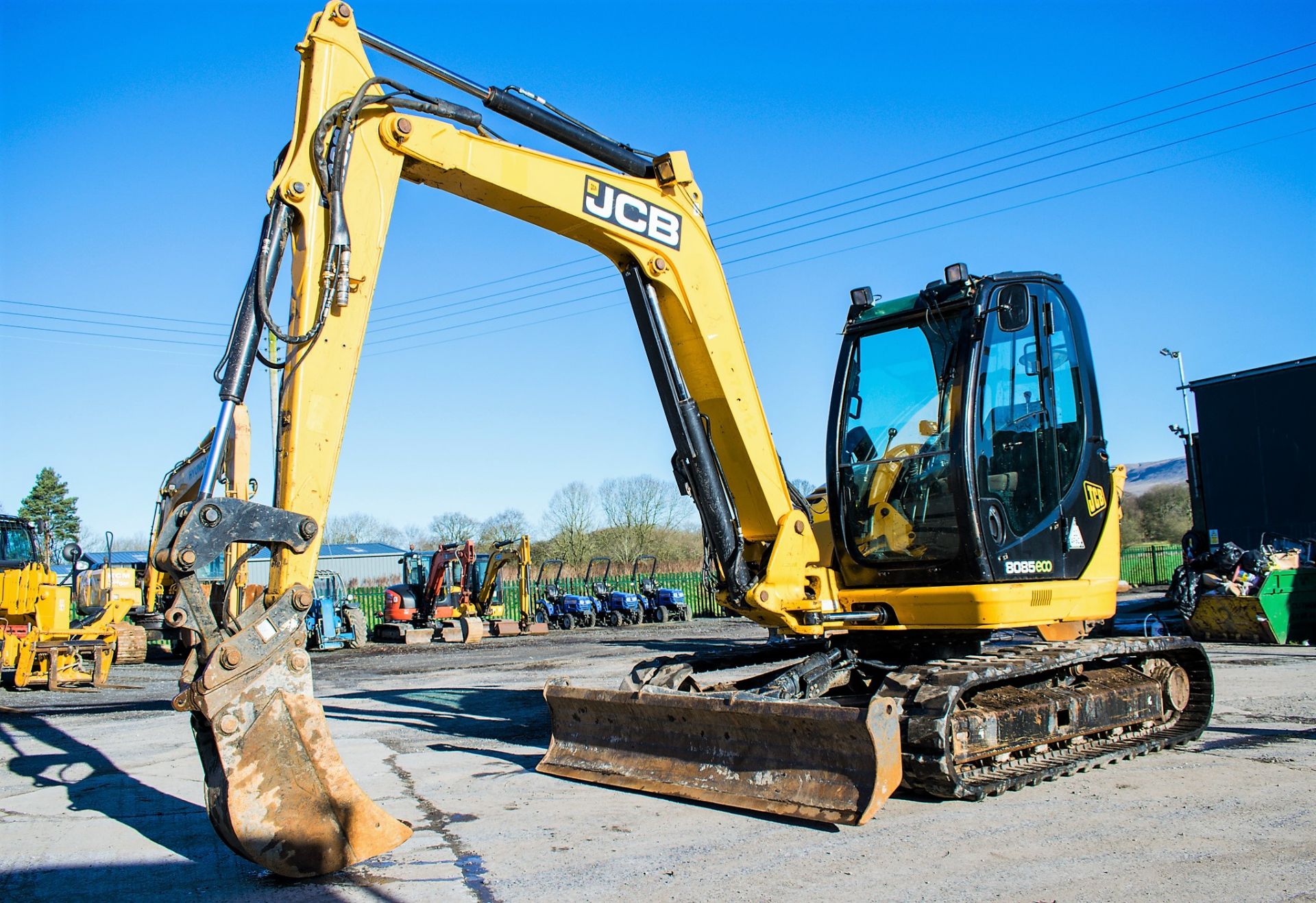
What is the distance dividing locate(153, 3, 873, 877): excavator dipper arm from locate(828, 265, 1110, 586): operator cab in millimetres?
529

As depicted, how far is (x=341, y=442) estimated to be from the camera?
521 cm

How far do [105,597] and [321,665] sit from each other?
20.4 feet

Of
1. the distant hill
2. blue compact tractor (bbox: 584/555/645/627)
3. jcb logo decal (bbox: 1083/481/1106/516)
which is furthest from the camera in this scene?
the distant hill

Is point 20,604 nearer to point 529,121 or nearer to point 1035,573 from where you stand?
point 529,121

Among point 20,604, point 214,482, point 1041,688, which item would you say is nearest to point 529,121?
point 214,482

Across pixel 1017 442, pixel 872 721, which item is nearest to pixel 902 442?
pixel 1017 442

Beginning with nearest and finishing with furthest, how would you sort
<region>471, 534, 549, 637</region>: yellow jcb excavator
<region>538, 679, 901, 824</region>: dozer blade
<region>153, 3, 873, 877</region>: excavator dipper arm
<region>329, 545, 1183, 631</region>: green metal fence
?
<region>153, 3, 873, 877</region>: excavator dipper arm
<region>538, 679, 901, 824</region>: dozer blade
<region>471, 534, 549, 637</region>: yellow jcb excavator
<region>329, 545, 1183, 631</region>: green metal fence

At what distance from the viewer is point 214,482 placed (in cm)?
489

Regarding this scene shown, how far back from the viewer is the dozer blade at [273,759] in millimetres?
4496

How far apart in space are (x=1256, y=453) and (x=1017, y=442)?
20.2 m

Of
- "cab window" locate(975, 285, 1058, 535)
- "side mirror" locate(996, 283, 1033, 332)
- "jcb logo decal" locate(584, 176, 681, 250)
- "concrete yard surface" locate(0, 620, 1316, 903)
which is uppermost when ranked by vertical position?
"jcb logo decal" locate(584, 176, 681, 250)

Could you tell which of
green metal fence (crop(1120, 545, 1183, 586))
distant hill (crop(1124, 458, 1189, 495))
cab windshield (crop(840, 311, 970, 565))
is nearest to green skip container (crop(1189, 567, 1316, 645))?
cab windshield (crop(840, 311, 970, 565))

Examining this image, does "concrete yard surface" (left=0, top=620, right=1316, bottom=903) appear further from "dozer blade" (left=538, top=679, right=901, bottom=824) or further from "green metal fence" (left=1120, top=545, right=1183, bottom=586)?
"green metal fence" (left=1120, top=545, right=1183, bottom=586)

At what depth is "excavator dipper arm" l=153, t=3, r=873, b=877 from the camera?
461 centimetres
